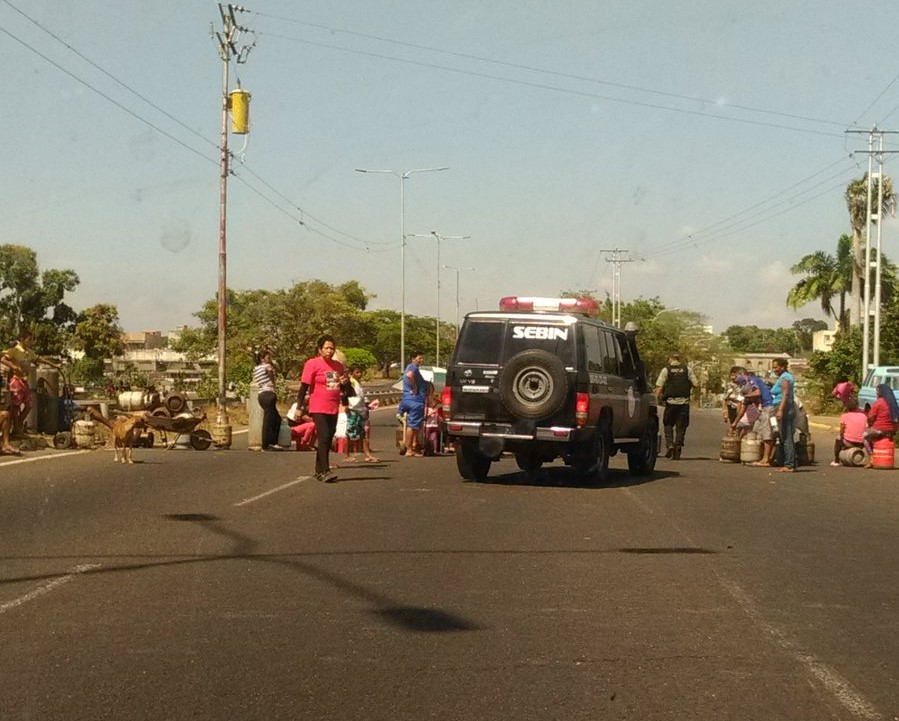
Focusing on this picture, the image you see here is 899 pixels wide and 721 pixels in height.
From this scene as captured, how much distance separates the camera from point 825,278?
72062 mm

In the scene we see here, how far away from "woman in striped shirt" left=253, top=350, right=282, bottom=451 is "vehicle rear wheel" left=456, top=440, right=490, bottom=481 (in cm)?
580

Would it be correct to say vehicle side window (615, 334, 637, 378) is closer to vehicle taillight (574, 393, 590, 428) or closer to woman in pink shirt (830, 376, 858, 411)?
vehicle taillight (574, 393, 590, 428)

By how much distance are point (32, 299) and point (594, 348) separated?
208 feet

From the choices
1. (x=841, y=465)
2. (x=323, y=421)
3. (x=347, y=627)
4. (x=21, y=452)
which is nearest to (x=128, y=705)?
(x=347, y=627)

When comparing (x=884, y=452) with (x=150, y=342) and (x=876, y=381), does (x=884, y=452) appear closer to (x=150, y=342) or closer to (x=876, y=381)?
(x=876, y=381)

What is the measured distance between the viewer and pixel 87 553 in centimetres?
958

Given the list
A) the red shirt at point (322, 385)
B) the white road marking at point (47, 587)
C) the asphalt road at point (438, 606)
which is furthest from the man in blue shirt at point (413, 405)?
the white road marking at point (47, 587)

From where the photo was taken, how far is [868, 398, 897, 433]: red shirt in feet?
68.5

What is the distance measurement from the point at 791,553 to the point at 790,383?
33.2 ft

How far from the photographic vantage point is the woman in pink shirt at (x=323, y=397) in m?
15.7

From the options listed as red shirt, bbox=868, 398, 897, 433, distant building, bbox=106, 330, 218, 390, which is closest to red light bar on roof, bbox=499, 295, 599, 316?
red shirt, bbox=868, 398, 897, 433

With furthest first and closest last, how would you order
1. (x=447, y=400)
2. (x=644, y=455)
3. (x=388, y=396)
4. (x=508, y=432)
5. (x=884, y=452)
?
1. (x=388, y=396)
2. (x=884, y=452)
3. (x=644, y=455)
4. (x=447, y=400)
5. (x=508, y=432)

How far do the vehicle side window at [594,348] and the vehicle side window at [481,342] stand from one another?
3.73ft

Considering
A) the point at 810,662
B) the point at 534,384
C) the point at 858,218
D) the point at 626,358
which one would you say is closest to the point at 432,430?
the point at 626,358
